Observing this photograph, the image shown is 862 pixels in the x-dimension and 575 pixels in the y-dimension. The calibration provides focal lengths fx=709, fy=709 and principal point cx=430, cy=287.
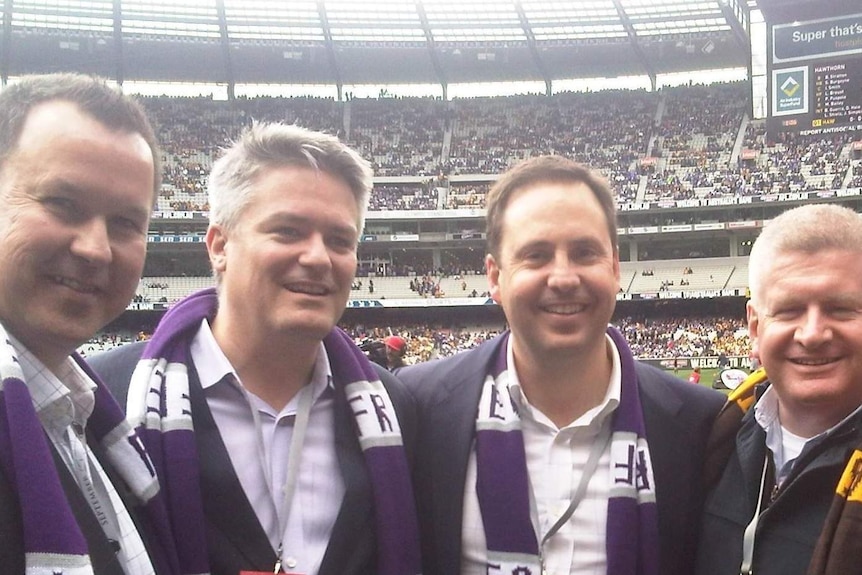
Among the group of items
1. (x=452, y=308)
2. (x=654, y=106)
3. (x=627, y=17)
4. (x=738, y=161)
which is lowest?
(x=452, y=308)

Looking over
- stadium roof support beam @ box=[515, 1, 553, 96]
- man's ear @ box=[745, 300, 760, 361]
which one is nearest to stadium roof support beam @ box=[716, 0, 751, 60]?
stadium roof support beam @ box=[515, 1, 553, 96]

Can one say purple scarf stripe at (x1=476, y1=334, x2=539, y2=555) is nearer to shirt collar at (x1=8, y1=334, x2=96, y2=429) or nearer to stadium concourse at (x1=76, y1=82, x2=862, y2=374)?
shirt collar at (x1=8, y1=334, x2=96, y2=429)

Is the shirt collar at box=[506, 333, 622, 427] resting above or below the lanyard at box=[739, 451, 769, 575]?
above

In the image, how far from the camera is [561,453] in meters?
2.91

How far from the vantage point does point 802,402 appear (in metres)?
2.54

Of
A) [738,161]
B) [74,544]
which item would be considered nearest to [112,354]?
[74,544]

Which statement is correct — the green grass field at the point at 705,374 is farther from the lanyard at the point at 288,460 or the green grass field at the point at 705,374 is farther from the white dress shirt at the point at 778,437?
the lanyard at the point at 288,460

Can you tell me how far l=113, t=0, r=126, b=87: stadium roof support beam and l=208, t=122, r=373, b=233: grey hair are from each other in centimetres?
4346

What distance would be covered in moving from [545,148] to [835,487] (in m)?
48.4

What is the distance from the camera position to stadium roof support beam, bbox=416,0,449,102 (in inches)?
1786

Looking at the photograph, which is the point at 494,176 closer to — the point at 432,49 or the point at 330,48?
the point at 432,49

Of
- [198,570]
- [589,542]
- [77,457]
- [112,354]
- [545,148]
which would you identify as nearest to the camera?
[77,457]

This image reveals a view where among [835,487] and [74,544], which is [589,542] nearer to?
[835,487]

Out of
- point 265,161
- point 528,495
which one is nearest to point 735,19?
point 528,495
